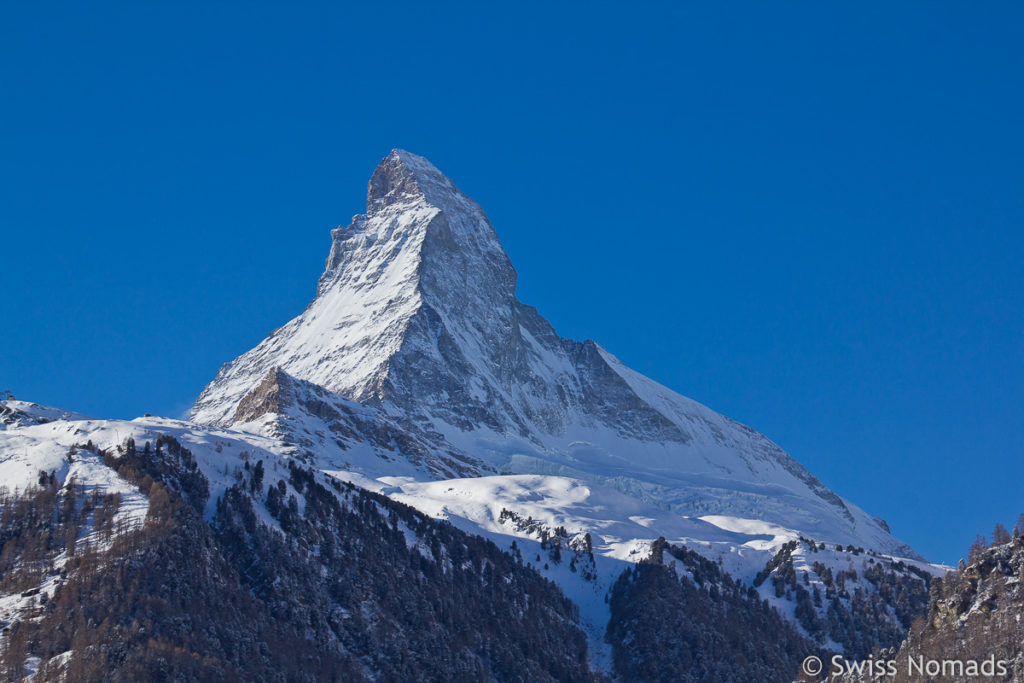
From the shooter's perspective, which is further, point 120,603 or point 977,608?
point 120,603

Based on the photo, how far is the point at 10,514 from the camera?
643ft

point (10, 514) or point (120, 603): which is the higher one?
point (10, 514)

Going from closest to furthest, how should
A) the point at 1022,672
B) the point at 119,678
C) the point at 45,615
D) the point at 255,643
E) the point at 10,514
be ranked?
1. the point at 1022,672
2. the point at 119,678
3. the point at 45,615
4. the point at 255,643
5. the point at 10,514

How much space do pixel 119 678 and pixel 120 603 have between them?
19.5 meters

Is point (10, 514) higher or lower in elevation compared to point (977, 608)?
higher

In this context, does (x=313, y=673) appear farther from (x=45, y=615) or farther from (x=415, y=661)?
(x=45, y=615)

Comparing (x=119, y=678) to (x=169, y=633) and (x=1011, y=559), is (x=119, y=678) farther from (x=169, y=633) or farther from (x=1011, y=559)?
(x=1011, y=559)

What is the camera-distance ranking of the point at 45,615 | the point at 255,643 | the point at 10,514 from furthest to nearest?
the point at 10,514, the point at 255,643, the point at 45,615

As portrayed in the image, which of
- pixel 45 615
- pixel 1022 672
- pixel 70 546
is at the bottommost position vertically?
pixel 1022 672

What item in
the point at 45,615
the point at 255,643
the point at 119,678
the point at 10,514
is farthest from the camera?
the point at 10,514

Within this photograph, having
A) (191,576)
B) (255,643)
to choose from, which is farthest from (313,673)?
(191,576)

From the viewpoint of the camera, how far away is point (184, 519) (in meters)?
196

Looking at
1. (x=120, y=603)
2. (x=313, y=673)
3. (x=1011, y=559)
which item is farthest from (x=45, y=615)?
(x=1011, y=559)

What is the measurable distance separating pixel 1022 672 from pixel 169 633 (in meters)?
99.2
